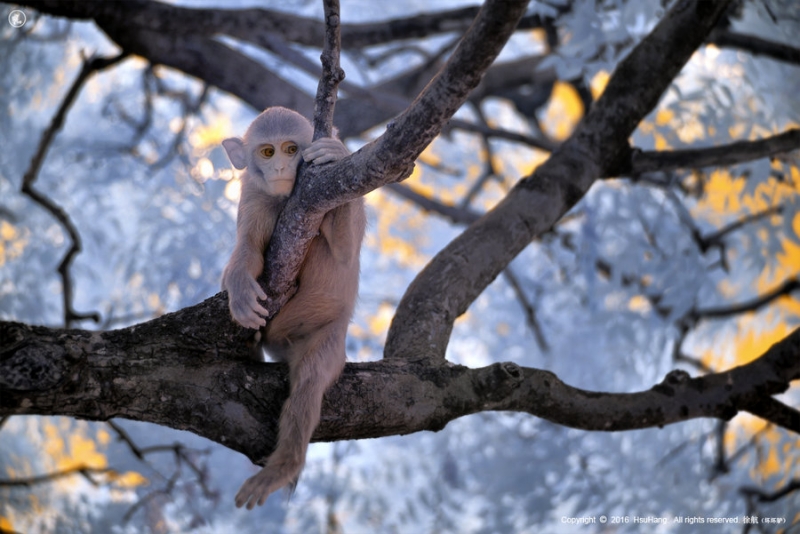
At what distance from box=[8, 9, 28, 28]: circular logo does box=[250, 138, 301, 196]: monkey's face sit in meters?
4.26

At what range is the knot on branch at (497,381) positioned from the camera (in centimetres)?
275

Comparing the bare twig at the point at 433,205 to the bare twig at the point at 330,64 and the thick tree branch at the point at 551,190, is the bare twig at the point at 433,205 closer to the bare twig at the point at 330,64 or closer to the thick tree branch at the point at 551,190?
the thick tree branch at the point at 551,190

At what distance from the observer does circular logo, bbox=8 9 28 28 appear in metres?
5.93

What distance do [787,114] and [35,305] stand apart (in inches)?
248

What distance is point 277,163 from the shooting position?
2.69 metres

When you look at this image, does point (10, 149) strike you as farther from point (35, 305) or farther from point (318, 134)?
point (318, 134)

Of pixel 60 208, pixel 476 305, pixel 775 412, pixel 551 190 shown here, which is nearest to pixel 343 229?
pixel 551 190

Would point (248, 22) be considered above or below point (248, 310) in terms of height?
above

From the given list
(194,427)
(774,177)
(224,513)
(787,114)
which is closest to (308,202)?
(194,427)

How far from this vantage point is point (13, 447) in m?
6.35

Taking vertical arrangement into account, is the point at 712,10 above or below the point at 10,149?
below

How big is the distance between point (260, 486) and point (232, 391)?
0.32 meters

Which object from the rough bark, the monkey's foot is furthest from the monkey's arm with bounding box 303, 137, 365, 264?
the monkey's foot

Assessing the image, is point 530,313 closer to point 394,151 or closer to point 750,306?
point 750,306
